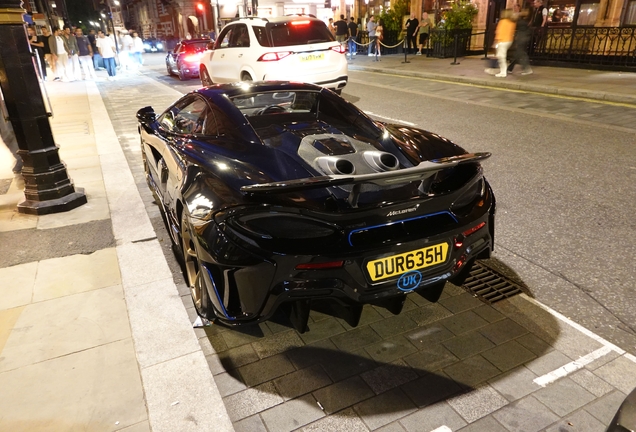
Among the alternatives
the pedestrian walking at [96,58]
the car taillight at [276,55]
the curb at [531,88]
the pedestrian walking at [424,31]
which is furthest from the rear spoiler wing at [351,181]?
the pedestrian walking at [96,58]

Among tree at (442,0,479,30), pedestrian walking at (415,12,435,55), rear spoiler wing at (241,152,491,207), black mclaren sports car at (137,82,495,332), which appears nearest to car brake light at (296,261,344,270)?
black mclaren sports car at (137,82,495,332)

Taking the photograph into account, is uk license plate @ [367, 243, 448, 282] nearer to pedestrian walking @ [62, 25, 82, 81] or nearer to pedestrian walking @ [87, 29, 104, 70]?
pedestrian walking @ [62, 25, 82, 81]

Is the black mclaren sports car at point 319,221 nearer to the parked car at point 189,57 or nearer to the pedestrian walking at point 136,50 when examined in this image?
the parked car at point 189,57

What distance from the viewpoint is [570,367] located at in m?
2.61

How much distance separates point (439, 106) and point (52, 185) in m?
7.97

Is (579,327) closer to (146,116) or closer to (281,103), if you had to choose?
(281,103)

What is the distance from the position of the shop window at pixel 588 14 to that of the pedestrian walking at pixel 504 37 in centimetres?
493

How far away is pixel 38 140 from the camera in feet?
16.6

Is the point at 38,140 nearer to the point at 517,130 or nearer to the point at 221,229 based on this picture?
the point at 221,229

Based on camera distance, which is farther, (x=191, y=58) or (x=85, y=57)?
(x=85, y=57)

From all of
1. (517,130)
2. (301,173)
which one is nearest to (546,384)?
(301,173)

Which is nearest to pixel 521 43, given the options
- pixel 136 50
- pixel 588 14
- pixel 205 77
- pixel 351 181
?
pixel 588 14

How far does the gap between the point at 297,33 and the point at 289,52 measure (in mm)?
612

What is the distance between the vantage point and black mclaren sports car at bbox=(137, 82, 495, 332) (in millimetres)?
2381
